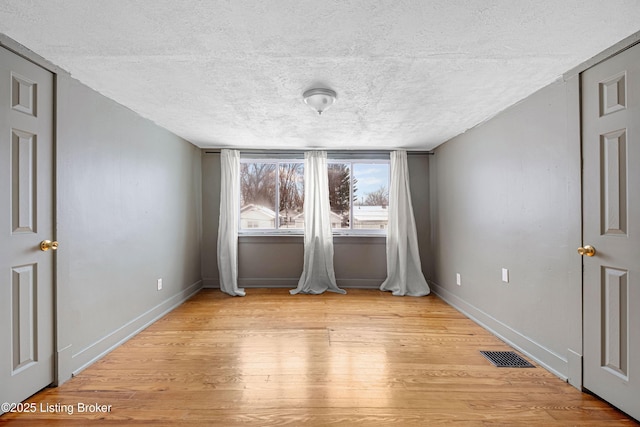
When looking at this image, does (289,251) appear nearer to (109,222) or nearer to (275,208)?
(275,208)

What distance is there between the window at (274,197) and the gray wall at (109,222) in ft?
3.79

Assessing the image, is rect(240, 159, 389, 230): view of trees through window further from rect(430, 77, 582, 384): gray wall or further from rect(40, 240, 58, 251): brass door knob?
rect(40, 240, 58, 251): brass door knob

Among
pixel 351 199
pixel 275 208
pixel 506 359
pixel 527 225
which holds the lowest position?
pixel 506 359

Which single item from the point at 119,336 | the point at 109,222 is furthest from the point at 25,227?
the point at 119,336

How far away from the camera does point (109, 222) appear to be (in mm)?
2480

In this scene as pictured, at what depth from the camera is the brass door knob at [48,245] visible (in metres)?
1.85

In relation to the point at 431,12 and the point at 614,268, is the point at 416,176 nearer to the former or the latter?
the point at 614,268

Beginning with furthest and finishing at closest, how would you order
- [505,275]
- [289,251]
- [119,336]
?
1. [289,251]
2. [505,275]
3. [119,336]

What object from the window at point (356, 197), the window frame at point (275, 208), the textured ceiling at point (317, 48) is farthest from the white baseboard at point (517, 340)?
the window frame at point (275, 208)

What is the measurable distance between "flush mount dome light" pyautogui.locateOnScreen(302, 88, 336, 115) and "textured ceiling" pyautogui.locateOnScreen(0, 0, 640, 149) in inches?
3.3

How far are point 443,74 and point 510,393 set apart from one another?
210 centimetres

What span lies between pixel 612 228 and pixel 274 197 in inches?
149

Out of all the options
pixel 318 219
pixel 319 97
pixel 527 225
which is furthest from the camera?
pixel 318 219

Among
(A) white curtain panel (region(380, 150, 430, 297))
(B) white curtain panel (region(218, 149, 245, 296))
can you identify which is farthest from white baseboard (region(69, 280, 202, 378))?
(A) white curtain panel (region(380, 150, 430, 297))
